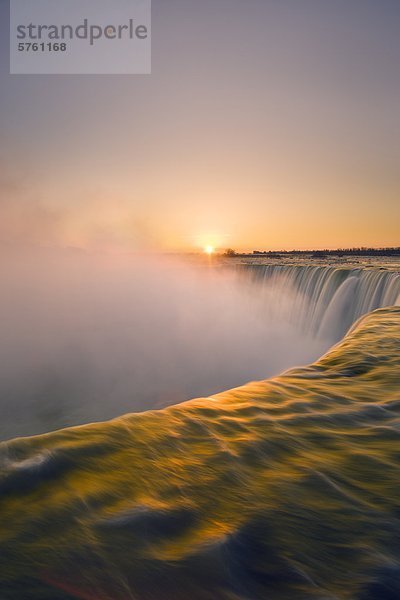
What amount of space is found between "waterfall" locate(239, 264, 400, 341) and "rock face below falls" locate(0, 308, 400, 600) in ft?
50.0

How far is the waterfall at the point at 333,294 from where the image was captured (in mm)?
18873

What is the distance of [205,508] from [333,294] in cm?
2432

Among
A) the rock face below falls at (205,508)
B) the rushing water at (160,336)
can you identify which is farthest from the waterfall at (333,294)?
the rock face below falls at (205,508)

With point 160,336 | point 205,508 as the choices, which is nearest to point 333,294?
point 160,336

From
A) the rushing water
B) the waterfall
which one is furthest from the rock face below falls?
the waterfall

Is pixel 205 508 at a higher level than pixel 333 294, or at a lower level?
lower

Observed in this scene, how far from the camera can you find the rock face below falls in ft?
4.73

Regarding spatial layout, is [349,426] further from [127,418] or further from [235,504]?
[127,418]

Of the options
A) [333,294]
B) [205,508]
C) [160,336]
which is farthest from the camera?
[160,336]

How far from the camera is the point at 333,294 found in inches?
956

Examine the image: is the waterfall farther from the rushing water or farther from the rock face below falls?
the rock face below falls

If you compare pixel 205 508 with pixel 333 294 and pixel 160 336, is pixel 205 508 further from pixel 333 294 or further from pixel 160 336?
pixel 160 336

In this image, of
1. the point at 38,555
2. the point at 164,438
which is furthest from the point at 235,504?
the point at 38,555

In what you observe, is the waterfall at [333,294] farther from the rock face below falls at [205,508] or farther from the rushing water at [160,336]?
the rock face below falls at [205,508]
